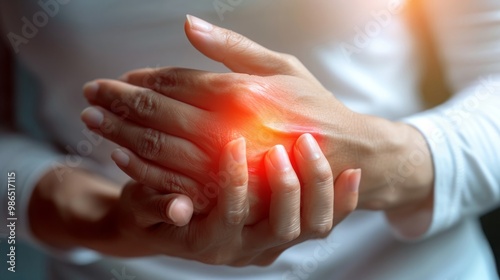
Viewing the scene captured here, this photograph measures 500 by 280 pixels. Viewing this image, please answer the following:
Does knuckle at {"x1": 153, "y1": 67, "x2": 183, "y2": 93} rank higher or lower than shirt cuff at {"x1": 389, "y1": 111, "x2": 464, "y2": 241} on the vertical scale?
higher

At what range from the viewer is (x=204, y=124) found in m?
0.27

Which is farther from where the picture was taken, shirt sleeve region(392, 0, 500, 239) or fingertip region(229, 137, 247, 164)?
shirt sleeve region(392, 0, 500, 239)

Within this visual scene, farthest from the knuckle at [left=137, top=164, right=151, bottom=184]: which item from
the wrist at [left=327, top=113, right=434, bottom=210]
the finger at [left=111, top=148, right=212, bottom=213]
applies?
the wrist at [left=327, top=113, right=434, bottom=210]

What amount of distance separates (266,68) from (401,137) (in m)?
0.11

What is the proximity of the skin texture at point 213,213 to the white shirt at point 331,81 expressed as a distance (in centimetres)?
2

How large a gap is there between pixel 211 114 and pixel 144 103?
37 millimetres

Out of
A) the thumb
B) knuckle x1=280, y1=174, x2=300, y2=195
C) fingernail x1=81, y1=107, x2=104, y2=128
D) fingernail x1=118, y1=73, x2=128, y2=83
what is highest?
the thumb

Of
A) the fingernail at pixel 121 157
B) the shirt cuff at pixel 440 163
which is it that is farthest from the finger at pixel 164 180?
the shirt cuff at pixel 440 163

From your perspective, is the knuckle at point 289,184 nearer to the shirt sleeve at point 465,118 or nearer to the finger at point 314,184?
the finger at point 314,184

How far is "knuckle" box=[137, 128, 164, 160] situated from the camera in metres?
0.27

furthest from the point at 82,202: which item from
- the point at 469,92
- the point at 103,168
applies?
the point at 469,92

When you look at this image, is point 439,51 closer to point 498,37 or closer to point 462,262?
point 498,37

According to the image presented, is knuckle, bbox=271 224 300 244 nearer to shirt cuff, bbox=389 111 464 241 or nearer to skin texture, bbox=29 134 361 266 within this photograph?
skin texture, bbox=29 134 361 266

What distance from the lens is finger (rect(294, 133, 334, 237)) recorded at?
272mm
